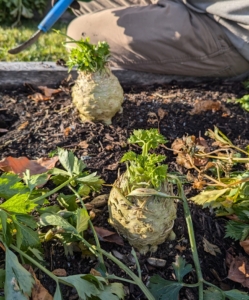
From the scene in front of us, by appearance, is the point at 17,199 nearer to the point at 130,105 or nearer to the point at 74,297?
→ the point at 74,297

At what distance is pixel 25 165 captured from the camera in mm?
2131

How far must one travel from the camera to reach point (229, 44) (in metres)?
3.13

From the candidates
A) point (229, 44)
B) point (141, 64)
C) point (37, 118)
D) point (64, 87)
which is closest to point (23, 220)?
point (37, 118)

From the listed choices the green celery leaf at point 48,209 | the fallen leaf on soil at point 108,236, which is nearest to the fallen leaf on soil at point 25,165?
the green celery leaf at point 48,209

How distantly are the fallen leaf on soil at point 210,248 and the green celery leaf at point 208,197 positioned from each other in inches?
6.9

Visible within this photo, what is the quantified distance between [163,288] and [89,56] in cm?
129

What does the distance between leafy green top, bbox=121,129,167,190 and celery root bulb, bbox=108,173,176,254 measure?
0.06m

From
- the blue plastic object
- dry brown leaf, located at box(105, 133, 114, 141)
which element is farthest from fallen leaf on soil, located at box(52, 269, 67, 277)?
the blue plastic object

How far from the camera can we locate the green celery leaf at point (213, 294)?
5.12 feet

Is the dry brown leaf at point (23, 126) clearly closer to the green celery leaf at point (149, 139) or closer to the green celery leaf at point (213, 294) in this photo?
the green celery leaf at point (149, 139)

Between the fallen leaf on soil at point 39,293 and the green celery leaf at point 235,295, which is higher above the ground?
the fallen leaf on soil at point 39,293

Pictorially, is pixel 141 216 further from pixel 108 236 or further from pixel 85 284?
pixel 85 284

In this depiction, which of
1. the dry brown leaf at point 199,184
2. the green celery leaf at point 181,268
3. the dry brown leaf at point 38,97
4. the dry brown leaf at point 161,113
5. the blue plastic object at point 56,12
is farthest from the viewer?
the blue plastic object at point 56,12

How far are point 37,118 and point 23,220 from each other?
49.2 inches
